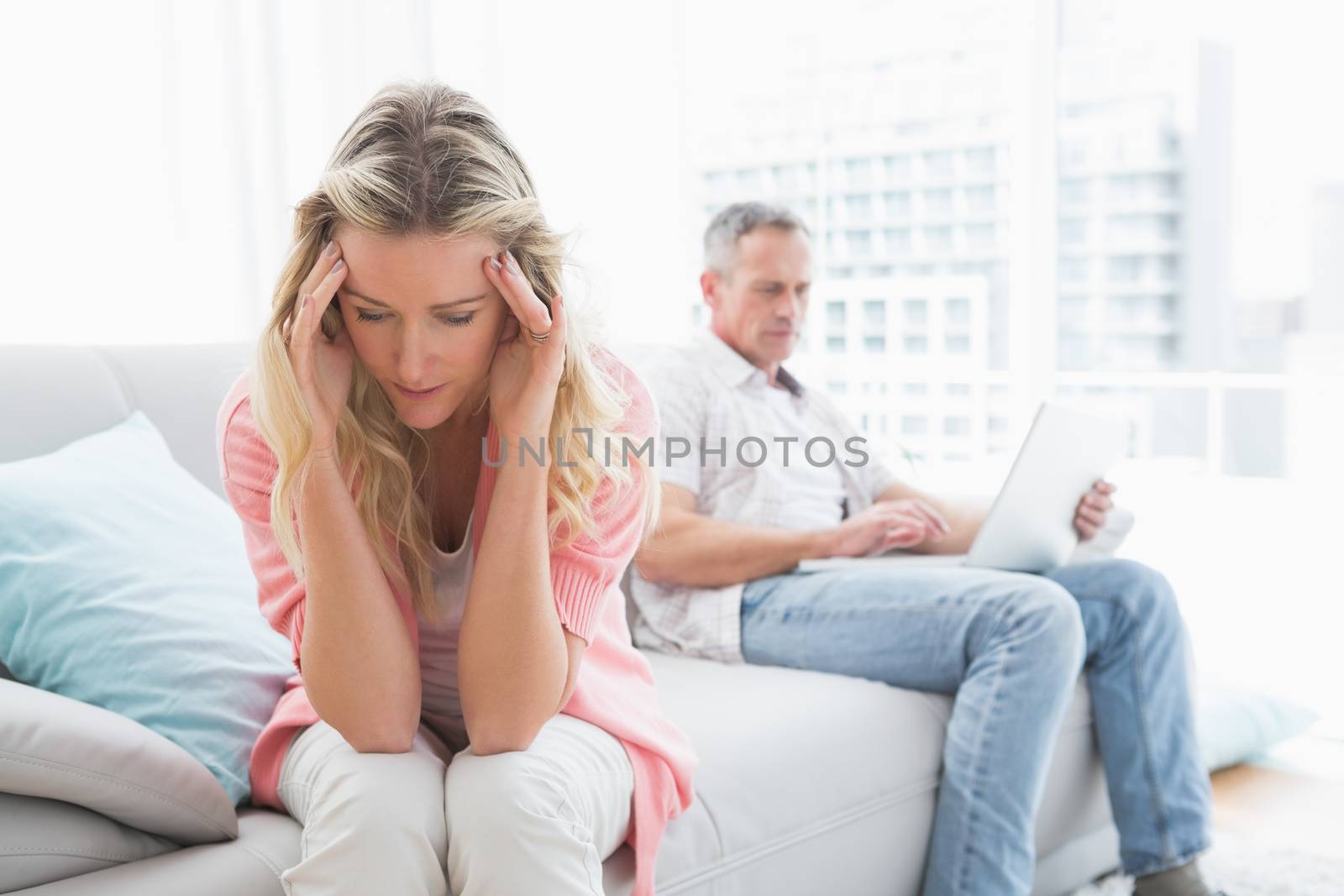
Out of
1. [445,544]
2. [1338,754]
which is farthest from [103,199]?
[1338,754]

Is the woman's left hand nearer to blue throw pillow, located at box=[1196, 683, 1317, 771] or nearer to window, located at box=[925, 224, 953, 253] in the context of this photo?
blue throw pillow, located at box=[1196, 683, 1317, 771]

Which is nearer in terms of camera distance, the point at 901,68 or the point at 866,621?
the point at 866,621

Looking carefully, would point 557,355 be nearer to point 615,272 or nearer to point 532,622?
point 532,622

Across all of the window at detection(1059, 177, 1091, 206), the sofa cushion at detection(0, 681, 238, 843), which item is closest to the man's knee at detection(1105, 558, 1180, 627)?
the sofa cushion at detection(0, 681, 238, 843)

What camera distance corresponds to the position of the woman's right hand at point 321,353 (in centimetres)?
109

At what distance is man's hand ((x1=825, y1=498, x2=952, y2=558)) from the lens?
76.9 inches

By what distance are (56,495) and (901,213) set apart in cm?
Answer: 396

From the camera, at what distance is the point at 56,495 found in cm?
135

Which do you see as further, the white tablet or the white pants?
the white tablet

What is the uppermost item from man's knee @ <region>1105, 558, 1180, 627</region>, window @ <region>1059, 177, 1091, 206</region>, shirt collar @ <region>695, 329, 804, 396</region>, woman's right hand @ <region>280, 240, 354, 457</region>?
window @ <region>1059, 177, 1091, 206</region>

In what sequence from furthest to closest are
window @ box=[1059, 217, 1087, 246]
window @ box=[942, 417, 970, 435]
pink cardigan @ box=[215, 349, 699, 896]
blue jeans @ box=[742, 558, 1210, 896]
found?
window @ box=[942, 417, 970, 435]
window @ box=[1059, 217, 1087, 246]
blue jeans @ box=[742, 558, 1210, 896]
pink cardigan @ box=[215, 349, 699, 896]

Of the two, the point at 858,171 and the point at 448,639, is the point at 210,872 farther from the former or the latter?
the point at 858,171

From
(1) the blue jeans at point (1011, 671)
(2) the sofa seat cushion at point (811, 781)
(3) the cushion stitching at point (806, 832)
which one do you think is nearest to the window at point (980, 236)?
(1) the blue jeans at point (1011, 671)

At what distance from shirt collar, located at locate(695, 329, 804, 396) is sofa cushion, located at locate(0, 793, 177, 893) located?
129cm
